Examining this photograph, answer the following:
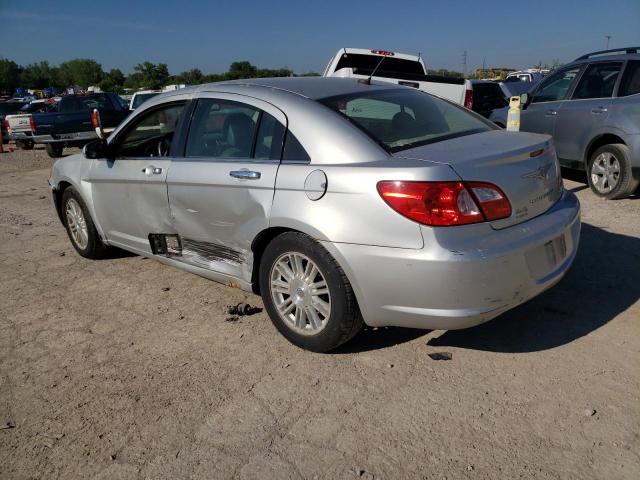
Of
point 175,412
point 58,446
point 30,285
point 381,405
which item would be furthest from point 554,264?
point 30,285

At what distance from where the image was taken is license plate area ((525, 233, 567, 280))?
2910 millimetres

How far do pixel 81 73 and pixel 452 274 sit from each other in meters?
126

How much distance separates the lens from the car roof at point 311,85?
3.52 metres

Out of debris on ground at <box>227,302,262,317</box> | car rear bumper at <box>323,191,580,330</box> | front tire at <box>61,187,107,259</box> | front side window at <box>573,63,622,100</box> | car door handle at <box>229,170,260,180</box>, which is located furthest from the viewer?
front side window at <box>573,63,622,100</box>

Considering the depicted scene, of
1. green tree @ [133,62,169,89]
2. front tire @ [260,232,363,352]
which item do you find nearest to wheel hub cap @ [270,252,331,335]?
front tire @ [260,232,363,352]

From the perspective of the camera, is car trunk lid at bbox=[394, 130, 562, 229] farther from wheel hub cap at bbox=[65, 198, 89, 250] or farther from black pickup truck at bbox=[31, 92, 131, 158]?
black pickup truck at bbox=[31, 92, 131, 158]

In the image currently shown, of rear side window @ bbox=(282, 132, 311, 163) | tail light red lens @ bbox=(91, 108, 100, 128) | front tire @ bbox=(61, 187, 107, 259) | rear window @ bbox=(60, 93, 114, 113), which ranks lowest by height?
front tire @ bbox=(61, 187, 107, 259)

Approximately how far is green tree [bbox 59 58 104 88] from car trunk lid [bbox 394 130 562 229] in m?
117

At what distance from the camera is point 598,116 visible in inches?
264

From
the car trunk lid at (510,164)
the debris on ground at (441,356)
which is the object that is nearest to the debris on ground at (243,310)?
the debris on ground at (441,356)

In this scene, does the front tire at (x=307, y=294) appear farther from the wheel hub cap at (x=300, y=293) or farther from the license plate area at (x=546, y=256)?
the license plate area at (x=546, y=256)

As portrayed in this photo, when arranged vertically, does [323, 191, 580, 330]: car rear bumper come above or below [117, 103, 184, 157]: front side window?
below

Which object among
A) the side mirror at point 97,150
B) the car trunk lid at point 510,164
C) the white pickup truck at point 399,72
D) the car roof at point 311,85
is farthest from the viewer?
the white pickup truck at point 399,72

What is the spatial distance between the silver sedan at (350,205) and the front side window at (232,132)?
1 cm
